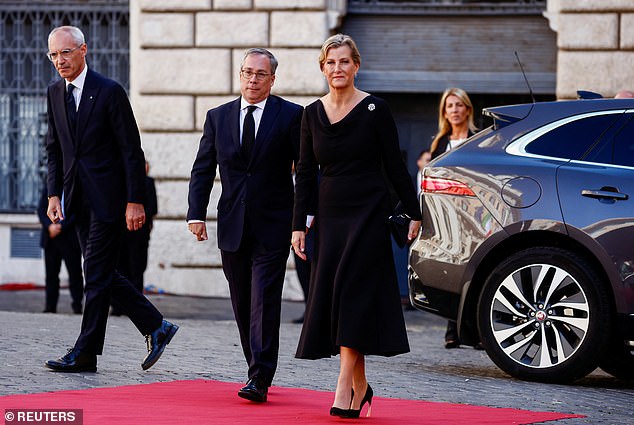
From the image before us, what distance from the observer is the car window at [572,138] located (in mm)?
8617

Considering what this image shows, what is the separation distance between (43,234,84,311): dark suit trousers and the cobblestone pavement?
5.70 ft

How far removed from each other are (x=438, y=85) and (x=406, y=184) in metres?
8.84

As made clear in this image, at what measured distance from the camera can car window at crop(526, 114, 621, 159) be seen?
862 cm

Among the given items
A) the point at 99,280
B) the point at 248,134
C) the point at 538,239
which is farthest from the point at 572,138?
the point at 99,280

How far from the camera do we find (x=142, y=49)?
15.5 metres

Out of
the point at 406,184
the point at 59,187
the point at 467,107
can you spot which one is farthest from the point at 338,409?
the point at 467,107

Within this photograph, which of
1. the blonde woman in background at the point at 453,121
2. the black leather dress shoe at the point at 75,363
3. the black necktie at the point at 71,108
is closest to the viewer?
the black leather dress shoe at the point at 75,363

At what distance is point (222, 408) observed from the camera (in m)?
6.69

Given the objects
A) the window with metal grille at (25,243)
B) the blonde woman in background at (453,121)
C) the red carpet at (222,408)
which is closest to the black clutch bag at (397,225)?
the red carpet at (222,408)

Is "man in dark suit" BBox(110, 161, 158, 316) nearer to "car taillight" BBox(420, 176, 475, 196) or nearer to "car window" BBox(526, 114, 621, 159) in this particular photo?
"car taillight" BBox(420, 176, 475, 196)

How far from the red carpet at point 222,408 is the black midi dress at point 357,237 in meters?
0.34

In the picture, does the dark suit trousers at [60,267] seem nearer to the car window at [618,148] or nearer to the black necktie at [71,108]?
the black necktie at [71,108]

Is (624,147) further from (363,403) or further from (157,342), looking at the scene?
(157,342)

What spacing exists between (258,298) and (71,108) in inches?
70.5
